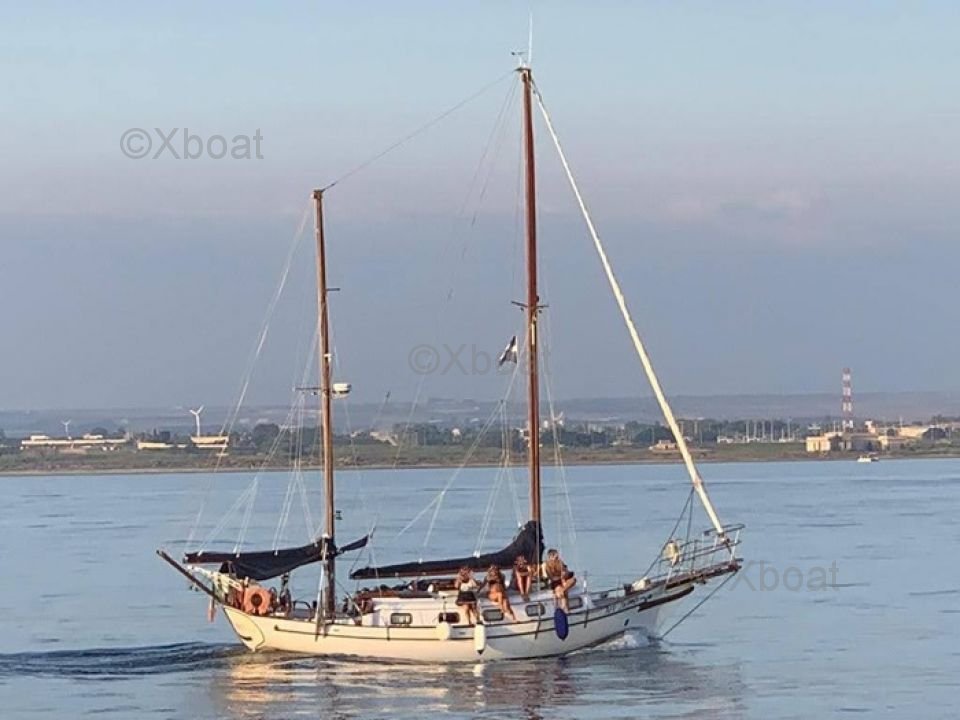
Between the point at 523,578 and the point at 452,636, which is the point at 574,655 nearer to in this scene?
the point at 523,578

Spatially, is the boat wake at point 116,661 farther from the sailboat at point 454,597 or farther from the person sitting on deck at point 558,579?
the person sitting on deck at point 558,579

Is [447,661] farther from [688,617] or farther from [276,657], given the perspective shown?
[688,617]

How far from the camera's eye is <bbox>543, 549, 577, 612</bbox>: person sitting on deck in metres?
49.5

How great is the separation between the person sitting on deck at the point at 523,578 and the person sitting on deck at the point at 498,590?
0.38 metres

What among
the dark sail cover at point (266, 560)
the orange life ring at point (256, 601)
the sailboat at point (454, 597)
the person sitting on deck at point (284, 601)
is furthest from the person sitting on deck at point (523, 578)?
the orange life ring at point (256, 601)

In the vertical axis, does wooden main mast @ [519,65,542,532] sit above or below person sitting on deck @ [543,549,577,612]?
above

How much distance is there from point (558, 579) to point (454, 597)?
245cm

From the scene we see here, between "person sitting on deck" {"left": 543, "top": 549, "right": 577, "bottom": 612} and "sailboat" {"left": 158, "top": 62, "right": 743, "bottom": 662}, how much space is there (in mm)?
133

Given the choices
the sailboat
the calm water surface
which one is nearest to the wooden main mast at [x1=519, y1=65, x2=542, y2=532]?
the sailboat

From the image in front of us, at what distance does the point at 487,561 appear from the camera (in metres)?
50.3

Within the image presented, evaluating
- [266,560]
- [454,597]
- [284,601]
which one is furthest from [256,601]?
[454,597]

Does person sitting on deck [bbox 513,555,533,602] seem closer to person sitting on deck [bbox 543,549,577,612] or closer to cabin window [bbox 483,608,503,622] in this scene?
person sitting on deck [bbox 543,549,577,612]

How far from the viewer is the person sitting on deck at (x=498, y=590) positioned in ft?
161

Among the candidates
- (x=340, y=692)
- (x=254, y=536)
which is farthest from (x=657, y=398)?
(x=254, y=536)
